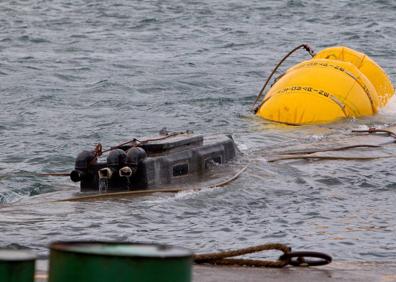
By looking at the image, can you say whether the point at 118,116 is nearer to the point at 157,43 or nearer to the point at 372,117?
the point at 372,117

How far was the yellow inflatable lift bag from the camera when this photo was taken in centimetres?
1527

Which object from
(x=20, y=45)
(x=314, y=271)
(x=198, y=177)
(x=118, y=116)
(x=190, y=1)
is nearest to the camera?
(x=314, y=271)

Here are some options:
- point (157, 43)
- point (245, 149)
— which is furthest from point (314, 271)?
point (157, 43)

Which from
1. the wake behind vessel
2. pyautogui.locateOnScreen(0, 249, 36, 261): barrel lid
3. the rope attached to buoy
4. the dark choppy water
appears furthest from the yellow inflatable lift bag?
pyautogui.locateOnScreen(0, 249, 36, 261): barrel lid

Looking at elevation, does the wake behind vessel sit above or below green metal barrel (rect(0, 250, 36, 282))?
below

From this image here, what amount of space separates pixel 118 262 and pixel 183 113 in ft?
44.7

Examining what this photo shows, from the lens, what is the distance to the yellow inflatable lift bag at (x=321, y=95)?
15273 millimetres

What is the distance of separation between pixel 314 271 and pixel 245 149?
661cm

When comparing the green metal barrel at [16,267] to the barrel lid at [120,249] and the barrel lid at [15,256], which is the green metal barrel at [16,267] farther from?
the barrel lid at [120,249]

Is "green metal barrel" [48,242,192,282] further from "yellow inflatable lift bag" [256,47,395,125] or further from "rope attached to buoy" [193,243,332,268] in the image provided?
"yellow inflatable lift bag" [256,47,395,125]

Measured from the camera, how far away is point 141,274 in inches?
172

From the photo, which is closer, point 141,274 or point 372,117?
point 141,274

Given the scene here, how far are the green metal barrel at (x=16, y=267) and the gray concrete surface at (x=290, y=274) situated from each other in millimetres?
1927

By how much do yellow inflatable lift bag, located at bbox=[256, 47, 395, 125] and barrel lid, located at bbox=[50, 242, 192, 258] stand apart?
10.9 metres
